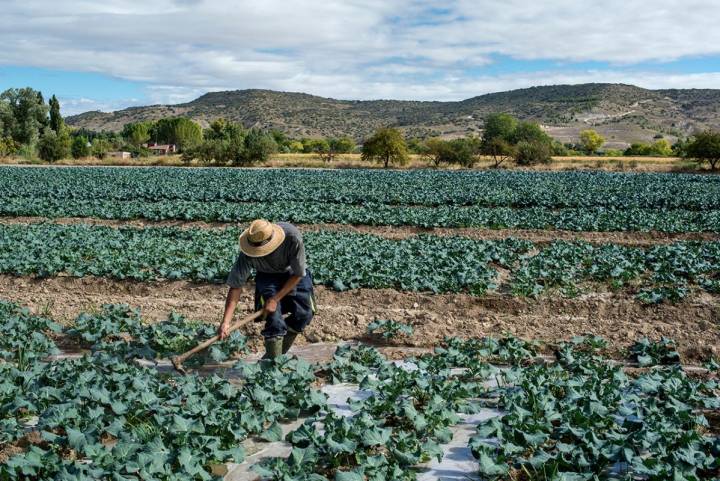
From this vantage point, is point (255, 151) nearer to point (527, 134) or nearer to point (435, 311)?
point (527, 134)

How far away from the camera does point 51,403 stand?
219 inches

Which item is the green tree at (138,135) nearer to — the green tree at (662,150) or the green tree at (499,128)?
the green tree at (499,128)

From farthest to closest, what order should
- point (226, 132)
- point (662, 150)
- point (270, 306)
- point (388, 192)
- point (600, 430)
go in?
point (662, 150) < point (226, 132) < point (388, 192) < point (270, 306) < point (600, 430)

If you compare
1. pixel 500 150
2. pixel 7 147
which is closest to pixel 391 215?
pixel 500 150

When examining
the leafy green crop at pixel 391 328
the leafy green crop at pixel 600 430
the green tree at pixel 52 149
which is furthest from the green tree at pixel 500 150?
the leafy green crop at pixel 600 430

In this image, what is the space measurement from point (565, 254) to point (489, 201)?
39.6ft

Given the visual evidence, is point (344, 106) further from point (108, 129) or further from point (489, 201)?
point (489, 201)

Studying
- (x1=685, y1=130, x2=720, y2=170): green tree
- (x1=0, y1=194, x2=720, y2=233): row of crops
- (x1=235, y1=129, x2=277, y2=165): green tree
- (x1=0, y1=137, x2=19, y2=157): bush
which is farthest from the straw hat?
(x1=0, y1=137, x2=19, y2=157): bush

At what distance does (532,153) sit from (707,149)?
12516 millimetres

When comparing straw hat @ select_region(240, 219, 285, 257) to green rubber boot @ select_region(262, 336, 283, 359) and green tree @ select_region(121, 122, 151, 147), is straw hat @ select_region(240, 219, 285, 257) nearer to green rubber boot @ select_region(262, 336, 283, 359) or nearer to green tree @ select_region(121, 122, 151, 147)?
green rubber boot @ select_region(262, 336, 283, 359)

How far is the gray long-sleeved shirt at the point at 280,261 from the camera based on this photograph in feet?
21.6

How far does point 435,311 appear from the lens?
32.5ft

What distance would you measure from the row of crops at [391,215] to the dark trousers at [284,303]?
1212 centimetres

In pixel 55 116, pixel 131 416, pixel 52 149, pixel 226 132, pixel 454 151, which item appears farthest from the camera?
pixel 55 116
